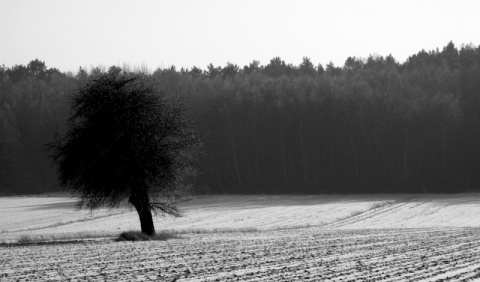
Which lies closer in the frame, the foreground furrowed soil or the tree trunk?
the foreground furrowed soil

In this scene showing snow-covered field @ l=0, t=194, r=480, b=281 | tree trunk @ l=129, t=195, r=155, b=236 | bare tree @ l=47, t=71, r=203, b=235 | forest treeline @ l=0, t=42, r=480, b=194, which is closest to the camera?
snow-covered field @ l=0, t=194, r=480, b=281

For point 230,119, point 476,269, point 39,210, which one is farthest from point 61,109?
point 476,269

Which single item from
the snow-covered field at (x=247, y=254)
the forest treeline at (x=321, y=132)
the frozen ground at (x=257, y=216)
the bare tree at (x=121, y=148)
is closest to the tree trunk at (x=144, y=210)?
the bare tree at (x=121, y=148)

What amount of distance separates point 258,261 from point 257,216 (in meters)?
33.0

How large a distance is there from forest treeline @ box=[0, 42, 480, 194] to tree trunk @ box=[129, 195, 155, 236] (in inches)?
1754

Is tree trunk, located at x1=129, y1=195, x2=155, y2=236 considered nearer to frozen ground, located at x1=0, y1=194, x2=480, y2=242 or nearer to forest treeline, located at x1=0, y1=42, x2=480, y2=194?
frozen ground, located at x1=0, y1=194, x2=480, y2=242

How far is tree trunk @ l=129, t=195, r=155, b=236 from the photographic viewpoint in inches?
1430

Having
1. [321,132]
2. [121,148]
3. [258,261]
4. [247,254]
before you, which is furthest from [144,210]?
[321,132]

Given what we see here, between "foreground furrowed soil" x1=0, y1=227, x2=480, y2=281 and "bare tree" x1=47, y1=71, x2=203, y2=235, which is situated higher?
"bare tree" x1=47, y1=71, x2=203, y2=235

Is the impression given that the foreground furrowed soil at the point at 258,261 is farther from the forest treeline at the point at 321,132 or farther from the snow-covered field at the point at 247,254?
the forest treeline at the point at 321,132

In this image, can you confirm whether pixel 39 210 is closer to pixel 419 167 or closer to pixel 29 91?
pixel 419 167

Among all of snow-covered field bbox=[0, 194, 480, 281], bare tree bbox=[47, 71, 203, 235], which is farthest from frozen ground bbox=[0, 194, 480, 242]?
bare tree bbox=[47, 71, 203, 235]

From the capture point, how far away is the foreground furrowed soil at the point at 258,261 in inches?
739

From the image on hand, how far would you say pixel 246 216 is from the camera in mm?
55344
